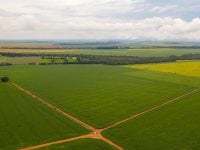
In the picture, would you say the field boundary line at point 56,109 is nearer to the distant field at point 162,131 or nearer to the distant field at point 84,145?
the distant field at point 162,131

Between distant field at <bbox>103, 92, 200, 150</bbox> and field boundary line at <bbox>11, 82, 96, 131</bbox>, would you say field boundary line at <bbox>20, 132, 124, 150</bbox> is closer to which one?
distant field at <bbox>103, 92, 200, 150</bbox>

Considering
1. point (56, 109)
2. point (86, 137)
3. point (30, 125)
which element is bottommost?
point (86, 137)

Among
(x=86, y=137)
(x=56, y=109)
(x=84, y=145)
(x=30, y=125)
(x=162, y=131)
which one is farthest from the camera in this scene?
(x=56, y=109)

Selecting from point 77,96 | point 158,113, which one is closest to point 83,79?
point 77,96

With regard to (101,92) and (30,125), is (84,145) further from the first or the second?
(101,92)

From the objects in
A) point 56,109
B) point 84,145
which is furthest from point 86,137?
point 56,109

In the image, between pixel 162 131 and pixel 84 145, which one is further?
pixel 162 131

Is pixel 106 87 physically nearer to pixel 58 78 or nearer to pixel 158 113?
pixel 58 78
